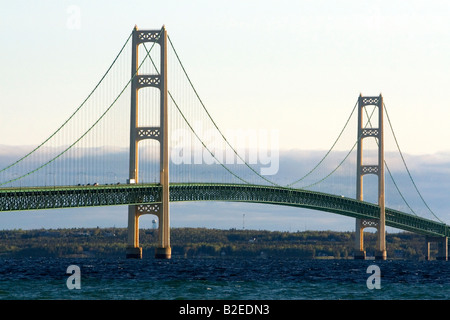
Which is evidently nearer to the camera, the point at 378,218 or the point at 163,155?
the point at 163,155

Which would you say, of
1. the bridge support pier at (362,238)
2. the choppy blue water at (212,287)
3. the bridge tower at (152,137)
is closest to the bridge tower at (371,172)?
the bridge support pier at (362,238)

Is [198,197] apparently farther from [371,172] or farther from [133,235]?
[371,172]

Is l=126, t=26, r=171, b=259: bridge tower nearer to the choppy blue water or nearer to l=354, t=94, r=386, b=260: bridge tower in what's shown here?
the choppy blue water

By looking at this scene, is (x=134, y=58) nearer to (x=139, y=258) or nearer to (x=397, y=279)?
(x=139, y=258)

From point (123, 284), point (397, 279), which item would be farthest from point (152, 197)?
point (123, 284)

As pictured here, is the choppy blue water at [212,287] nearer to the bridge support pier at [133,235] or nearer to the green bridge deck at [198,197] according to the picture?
the green bridge deck at [198,197]

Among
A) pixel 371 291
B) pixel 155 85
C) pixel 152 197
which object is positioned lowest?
pixel 371 291
